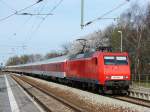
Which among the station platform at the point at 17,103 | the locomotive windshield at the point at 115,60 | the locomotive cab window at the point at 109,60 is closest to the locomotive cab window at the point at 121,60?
the locomotive windshield at the point at 115,60

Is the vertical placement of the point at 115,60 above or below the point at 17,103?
above

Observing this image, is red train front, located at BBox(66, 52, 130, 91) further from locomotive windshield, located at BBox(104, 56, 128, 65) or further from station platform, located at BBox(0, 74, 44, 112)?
station platform, located at BBox(0, 74, 44, 112)

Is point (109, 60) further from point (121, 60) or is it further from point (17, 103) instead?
point (17, 103)

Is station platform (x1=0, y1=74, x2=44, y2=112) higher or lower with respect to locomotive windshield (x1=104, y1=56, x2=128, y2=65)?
lower

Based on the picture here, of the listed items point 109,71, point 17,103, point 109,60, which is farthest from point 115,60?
point 17,103

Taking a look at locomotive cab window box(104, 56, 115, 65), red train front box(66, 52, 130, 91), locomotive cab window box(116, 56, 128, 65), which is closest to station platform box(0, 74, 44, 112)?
red train front box(66, 52, 130, 91)

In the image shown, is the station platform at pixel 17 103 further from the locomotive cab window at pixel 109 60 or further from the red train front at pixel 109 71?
the locomotive cab window at pixel 109 60

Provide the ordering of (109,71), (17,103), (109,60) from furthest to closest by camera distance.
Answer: (109,60) → (109,71) → (17,103)

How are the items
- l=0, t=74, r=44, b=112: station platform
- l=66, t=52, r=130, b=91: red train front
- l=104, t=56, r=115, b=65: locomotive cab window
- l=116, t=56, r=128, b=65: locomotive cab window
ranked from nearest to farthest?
l=0, t=74, r=44, b=112: station platform
l=66, t=52, r=130, b=91: red train front
l=104, t=56, r=115, b=65: locomotive cab window
l=116, t=56, r=128, b=65: locomotive cab window

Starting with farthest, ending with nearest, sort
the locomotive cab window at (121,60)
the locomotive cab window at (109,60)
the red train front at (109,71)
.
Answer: the locomotive cab window at (121,60) < the locomotive cab window at (109,60) < the red train front at (109,71)

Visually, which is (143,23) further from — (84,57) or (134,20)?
(84,57)

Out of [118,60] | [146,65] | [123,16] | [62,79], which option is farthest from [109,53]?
[123,16]

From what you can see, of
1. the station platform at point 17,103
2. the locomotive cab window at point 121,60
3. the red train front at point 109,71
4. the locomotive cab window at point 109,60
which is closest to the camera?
the station platform at point 17,103

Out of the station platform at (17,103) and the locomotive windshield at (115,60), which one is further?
the locomotive windshield at (115,60)
